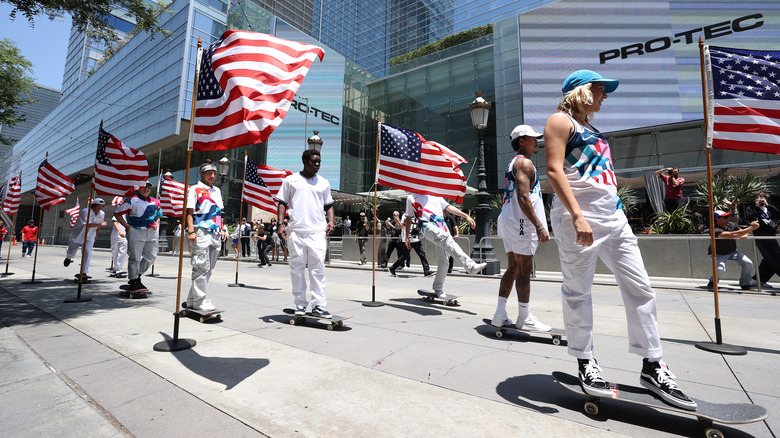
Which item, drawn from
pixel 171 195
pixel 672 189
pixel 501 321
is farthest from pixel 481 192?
pixel 171 195

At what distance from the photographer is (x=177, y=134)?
27469 millimetres

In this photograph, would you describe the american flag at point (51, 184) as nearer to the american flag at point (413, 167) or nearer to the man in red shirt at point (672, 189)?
the american flag at point (413, 167)

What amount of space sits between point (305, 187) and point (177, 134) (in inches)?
1105

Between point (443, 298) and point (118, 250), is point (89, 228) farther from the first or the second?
point (443, 298)

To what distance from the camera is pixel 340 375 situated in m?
2.59

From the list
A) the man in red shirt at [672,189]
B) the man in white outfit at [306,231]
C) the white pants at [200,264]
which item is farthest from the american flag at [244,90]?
the man in red shirt at [672,189]

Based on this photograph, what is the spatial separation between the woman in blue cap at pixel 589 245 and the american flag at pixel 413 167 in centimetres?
350

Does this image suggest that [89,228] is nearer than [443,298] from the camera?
No

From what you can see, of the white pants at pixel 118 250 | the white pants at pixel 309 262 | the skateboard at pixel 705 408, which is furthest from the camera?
the white pants at pixel 118 250

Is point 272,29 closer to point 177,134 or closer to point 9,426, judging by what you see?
point 177,134

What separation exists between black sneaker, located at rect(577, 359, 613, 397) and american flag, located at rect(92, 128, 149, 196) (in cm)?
730

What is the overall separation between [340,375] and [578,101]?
250 centimetres

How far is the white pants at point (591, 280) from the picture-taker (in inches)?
84.9

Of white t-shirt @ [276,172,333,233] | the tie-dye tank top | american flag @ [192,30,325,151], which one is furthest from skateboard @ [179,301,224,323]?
the tie-dye tank top
